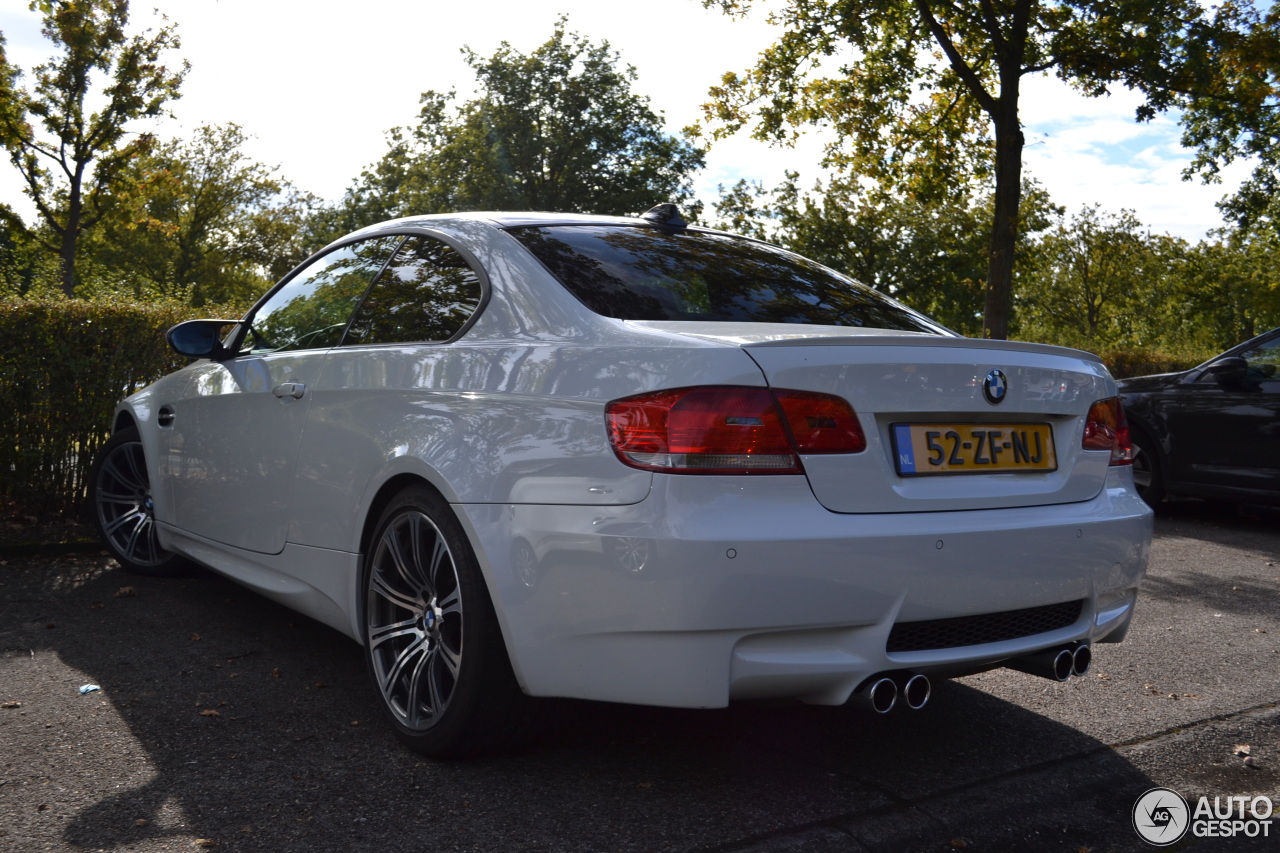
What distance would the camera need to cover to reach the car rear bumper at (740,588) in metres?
2.52

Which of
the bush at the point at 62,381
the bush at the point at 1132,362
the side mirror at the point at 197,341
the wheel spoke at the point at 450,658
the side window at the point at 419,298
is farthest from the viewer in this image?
the bush at the point at 1132,362

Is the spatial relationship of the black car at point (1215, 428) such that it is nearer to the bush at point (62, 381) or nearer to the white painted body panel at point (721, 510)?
the white painted body panel at point (721, 510)

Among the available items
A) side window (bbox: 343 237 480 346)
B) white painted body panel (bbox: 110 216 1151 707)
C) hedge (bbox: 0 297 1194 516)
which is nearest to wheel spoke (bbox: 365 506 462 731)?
white painted body panel (bbox: 110 216 1151 707)

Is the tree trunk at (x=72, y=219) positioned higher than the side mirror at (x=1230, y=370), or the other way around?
the tree trunk at (x=72, y=219)

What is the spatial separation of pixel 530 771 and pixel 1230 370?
6982 millimetres

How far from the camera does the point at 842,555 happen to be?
8.49 feet

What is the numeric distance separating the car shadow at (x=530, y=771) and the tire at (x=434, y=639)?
4.2 inches

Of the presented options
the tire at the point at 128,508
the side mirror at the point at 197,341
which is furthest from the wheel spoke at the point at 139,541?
the side mirror at the point at 197,341

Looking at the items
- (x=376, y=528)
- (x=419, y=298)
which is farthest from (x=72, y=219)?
(x=376, y=528)

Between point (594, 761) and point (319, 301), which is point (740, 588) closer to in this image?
point (594, 761)

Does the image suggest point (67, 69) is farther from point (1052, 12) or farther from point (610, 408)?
point (610, 408)

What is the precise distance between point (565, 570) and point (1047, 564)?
1249 mm

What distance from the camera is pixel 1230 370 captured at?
323 inches


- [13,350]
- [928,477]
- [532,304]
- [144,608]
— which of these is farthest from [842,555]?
[13,350]
